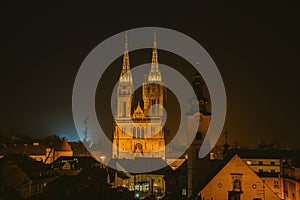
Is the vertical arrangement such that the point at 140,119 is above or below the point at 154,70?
below

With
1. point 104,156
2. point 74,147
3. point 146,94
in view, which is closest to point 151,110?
point 146,94

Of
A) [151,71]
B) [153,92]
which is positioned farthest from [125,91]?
[151,71]

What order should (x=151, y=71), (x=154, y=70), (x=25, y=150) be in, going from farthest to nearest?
(x=154, y=70) → (x=151, y=71) → (x=25, y=150)

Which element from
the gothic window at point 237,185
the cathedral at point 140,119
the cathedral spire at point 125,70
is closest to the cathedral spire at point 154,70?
the cathedral at point 140,119

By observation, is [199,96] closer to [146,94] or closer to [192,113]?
[192,113]

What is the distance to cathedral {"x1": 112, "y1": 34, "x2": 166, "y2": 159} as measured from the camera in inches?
3314

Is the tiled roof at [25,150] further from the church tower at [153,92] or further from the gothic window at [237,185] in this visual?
the gothic window at [237,185]

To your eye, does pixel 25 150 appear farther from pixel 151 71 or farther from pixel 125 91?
pixel 151 71

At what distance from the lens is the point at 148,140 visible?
84.6 meters

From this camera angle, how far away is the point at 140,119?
285 feet

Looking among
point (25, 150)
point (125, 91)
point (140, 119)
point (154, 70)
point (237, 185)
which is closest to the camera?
point (237, 185)

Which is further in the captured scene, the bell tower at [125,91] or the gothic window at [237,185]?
the bell tower at [125,91]

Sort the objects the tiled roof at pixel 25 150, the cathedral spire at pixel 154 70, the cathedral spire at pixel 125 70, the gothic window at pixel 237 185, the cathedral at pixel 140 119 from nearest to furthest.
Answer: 1. the gothic window at pixel 237 185
2. the tiled roof at pixel 25 150
3. the cathedral at pixel 140 119
4. the cathedral spire at pixel 154 70
5. the cathedral spire at pixel 125 70

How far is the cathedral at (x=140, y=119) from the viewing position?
84.2m
